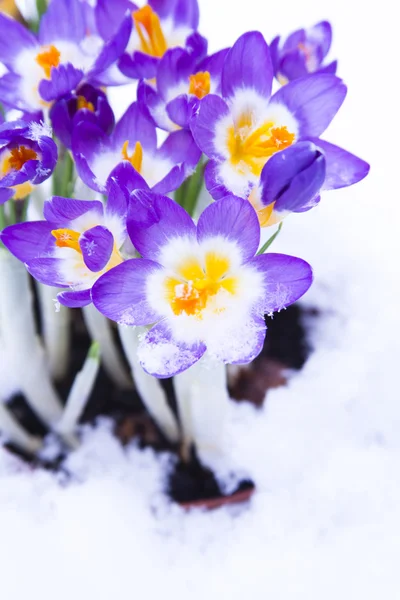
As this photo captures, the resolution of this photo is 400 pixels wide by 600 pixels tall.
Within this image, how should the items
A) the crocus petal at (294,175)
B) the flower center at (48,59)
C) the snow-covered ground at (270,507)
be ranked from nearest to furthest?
1. the crocus petal at (294,175)
2. the flower center at (48,59)
3. the snow-covered ground at (270,507)

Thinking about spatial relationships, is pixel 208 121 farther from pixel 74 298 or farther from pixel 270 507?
pixel 270 507

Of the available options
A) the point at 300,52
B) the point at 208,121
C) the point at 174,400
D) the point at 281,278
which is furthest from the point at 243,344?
the point at 174,400

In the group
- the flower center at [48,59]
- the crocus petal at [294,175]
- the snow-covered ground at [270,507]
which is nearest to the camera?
the crocus petal at [294,175]

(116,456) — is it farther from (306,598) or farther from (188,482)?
(306,598)

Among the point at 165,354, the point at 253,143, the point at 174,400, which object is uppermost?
the point at 253,143

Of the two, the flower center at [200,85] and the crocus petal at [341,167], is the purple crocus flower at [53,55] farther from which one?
the crocus petal at [341,167]

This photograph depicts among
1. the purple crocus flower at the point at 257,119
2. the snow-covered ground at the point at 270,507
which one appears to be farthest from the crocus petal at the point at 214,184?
the snow-covered ground at the point at 270,507

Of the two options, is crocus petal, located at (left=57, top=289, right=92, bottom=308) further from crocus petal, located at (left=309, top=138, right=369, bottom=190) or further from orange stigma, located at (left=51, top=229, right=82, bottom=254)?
crocus petal, located at (left=309, top=138, right=369, bottom=190)
